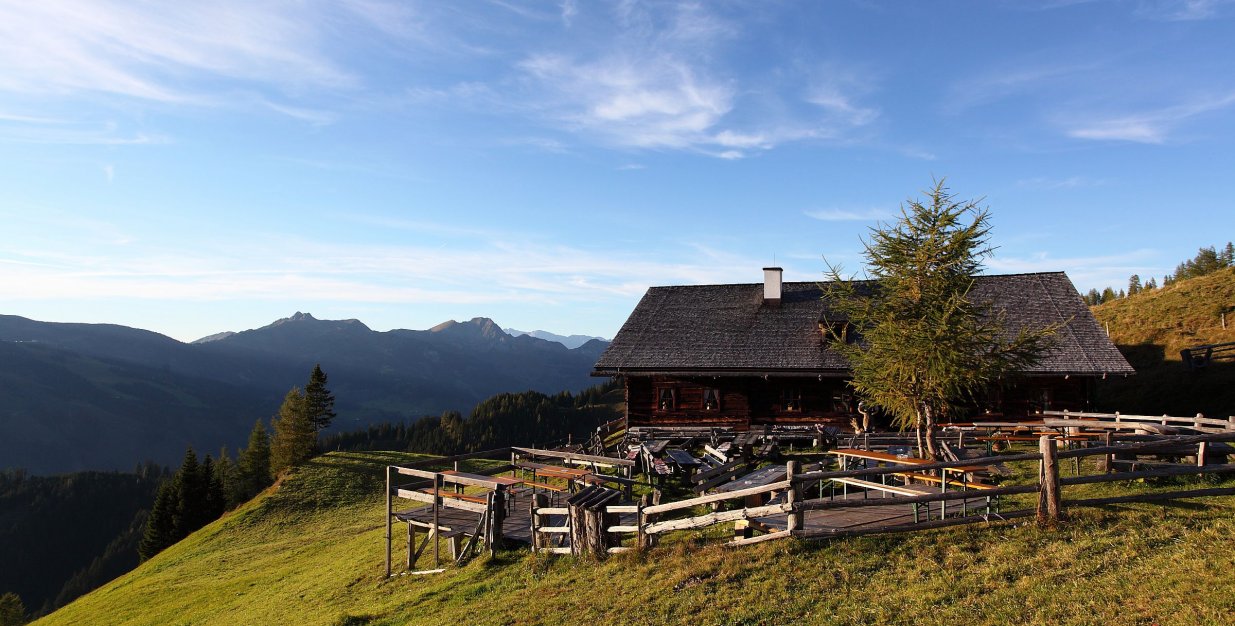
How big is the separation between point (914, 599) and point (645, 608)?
380cm

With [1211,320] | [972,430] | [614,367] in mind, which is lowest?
[972,430]

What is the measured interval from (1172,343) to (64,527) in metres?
170

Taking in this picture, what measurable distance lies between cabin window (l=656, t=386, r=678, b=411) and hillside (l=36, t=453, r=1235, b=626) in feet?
47.5

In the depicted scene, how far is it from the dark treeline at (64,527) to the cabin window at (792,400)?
351ft

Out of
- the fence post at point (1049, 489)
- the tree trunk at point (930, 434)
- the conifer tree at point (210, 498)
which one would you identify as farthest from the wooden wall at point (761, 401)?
the conifer tree at point (210, 498)

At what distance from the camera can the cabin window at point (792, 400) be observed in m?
28.7

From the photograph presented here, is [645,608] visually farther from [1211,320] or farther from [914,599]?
[1211,320]

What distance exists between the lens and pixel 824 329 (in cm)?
2819

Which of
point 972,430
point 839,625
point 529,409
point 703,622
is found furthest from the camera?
point 529,409

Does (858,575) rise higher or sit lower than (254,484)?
higher

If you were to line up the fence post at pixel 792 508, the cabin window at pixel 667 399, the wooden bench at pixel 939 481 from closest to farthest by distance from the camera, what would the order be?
1. the fence post at pixel 792 508
2. the wooden bench at pixel 939 481
3. the cabin window at pixel 667 399

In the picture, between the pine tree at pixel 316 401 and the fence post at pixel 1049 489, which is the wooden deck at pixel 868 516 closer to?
the fence post at pixel 1049 489

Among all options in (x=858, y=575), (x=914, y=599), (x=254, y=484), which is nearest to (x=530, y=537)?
(x=858, y=575)

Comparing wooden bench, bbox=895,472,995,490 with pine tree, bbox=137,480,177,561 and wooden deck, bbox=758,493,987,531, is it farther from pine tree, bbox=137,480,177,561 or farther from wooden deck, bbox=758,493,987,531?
pine tree, bbox=137,480,177,561
